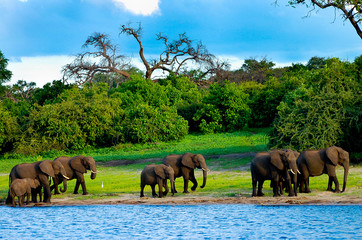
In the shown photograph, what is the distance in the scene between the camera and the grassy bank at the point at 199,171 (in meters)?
21.1

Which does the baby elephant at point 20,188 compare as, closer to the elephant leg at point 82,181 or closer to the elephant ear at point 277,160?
the elephant leg at point 82,181

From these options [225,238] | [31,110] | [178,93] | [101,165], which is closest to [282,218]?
[225,238]

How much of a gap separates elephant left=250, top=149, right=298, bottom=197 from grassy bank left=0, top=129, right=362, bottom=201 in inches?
42.5

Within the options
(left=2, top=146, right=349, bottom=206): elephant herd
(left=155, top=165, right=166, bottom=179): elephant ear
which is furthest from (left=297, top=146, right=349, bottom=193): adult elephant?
(left=155, top=165, right=166, bottom=179): elephant ear

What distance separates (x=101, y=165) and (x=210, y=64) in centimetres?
3163

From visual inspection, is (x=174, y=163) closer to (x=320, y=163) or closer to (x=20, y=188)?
(x=320, y=163)

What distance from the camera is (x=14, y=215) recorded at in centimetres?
1794

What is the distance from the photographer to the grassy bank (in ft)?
69.2

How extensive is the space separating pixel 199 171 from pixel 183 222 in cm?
1122

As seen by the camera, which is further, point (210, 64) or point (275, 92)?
point (210, 64)

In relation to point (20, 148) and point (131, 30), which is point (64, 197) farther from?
point (131, 30)

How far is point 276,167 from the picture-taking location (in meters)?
18.5

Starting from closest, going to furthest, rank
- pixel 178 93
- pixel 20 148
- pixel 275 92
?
pixel 20 148 < pixel 275 92 < pixel 178 93

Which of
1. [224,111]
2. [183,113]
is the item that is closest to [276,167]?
[224,111]
